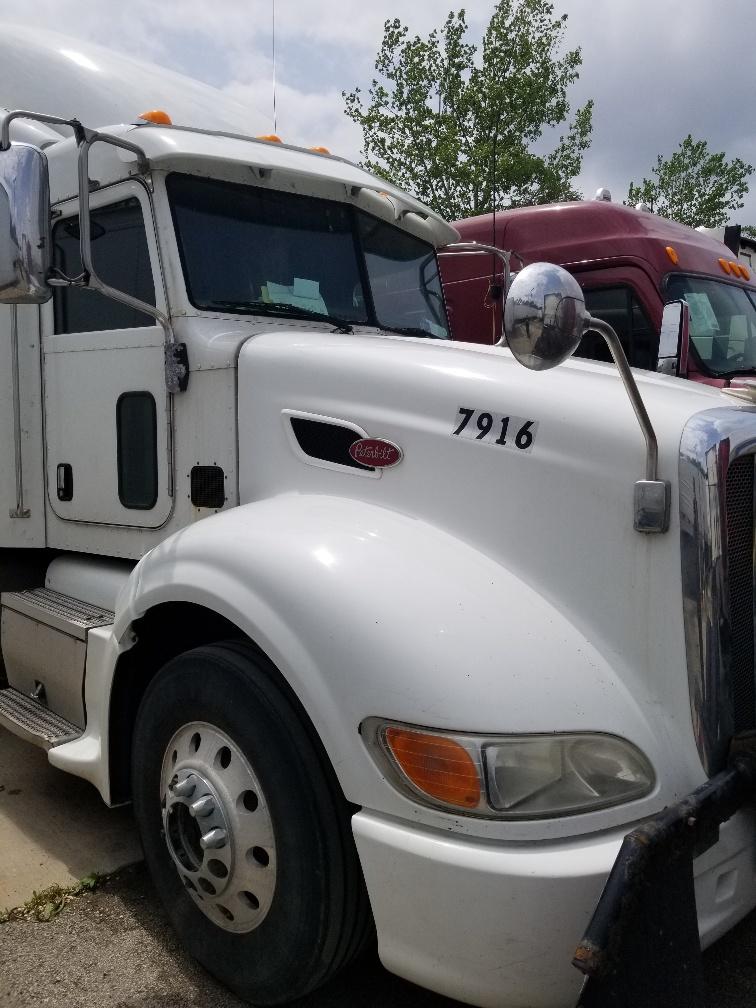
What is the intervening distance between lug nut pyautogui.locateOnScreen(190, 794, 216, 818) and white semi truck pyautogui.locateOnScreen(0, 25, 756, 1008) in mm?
11

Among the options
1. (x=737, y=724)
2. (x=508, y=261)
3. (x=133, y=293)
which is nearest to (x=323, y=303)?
(x=133, y=293)

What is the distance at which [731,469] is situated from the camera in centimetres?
222

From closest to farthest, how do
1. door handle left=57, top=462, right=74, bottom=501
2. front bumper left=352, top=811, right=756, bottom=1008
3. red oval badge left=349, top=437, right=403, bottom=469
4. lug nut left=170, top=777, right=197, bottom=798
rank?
front bumper left=352, top=811, right=756, bottom=1008 → lug nut left=170, top=777, right=197, bottom=798 → red oval badge left=349, top=437, right=403, bottom=469 → door handle left=57, top=462, right=74, bottom=501

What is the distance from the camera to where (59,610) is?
364 centimetres

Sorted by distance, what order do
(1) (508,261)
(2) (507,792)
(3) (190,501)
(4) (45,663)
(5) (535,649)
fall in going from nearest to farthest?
(2) (507,792) → (5) (535,649) → (3) (190,501) → (4) (45,663) → (1) (508,261)

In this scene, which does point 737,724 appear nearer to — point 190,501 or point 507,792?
point 507,792

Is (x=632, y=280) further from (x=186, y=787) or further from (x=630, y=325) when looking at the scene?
(x=186, y=787)

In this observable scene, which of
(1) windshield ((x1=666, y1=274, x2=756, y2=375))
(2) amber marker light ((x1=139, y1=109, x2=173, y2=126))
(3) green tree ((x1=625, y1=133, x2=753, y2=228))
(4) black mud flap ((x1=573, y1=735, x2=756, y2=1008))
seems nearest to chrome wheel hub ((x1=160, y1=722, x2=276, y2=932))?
(4) black mud flap ((x1=573, y1=735, x2=756, y2=1008))

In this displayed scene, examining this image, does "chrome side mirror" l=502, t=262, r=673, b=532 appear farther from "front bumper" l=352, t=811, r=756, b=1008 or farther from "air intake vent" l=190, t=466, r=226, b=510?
"air intake vent" l=190, t=466, r=226, b=510

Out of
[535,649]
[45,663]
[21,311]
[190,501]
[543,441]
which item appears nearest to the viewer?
[535,649]

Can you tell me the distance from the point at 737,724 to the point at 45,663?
2.58 metres

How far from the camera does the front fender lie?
204cm

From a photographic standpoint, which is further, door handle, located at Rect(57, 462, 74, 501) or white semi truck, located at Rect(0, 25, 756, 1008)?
door handle, located at Rect(57, 462, 74, 501)

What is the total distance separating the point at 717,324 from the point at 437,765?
693cm
